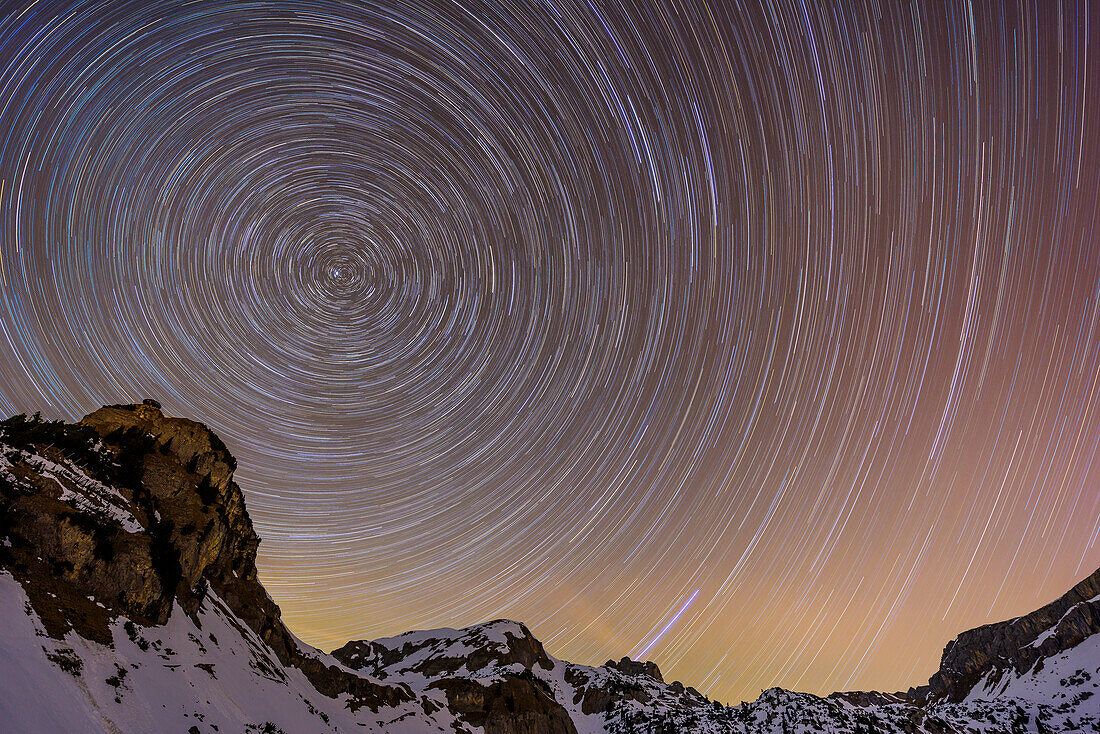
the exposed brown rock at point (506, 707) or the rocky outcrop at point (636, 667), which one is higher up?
the rocky outcrop at point (636, 667)

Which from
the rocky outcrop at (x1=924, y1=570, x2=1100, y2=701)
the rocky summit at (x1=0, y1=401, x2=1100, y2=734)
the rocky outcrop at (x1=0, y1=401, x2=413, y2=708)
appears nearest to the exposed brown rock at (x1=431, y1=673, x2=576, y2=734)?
the rocky summit at (x1=0, y1=401, x2=1100, y2=734)

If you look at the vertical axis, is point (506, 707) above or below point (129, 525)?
below

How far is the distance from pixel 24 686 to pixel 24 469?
18127 mm

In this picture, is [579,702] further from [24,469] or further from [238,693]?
[24,469]

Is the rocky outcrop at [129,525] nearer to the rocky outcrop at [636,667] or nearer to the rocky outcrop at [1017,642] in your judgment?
the rocky outcrop at [636,667]

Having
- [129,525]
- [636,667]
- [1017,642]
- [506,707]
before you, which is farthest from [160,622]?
[1017,642]

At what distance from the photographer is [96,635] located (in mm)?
25078

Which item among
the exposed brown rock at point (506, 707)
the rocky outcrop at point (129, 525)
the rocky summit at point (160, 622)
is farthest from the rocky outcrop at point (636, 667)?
the rocky outcrop at point (129, 525)

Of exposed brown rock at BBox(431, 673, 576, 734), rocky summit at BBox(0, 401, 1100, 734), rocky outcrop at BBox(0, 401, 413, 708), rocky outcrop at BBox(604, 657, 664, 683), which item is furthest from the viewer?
rocky outcrop at BBox(604, 657, 664, 683)

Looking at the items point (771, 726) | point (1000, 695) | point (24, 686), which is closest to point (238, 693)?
point (24, 686)

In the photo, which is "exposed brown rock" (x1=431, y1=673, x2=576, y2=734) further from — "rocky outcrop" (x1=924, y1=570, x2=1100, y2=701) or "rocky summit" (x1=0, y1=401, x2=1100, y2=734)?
"rocky outcrop" (x1=924, y1=570, x2=1100, y2=701)

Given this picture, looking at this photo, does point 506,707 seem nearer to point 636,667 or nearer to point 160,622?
point 160,622

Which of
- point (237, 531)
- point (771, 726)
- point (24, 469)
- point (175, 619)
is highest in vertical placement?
point (237, 531)

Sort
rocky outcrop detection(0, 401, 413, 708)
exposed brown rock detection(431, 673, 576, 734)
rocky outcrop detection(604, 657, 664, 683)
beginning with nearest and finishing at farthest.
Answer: rocky outcrop detection(0, 401, 413, 708), exposed brown rock detection(431, 673, 576, 734), rocky outcrop detection(604, 657, 664, 683)
